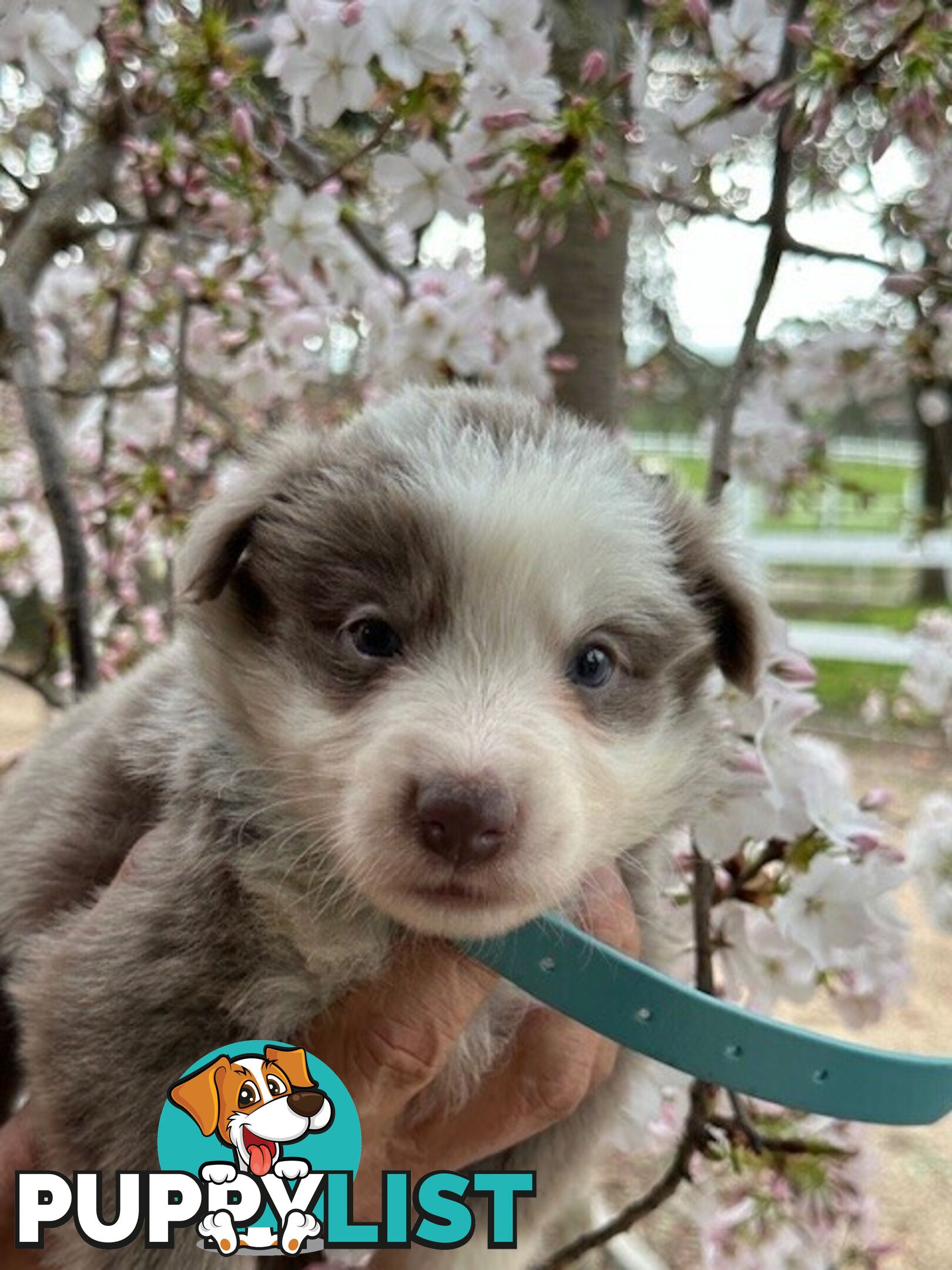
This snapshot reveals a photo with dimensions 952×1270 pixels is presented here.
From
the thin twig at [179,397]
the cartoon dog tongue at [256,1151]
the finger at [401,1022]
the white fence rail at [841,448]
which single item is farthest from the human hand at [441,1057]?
the white fence rail at [841,448]

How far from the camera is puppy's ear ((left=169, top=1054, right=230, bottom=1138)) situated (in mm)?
1365

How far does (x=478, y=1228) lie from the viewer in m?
1.92

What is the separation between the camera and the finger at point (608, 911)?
1607mm

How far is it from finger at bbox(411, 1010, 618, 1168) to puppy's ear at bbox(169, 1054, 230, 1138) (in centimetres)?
44

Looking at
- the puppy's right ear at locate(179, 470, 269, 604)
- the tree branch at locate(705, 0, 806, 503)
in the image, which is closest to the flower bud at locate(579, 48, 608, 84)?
the tree branch at locate(705, 0, 806, 503)

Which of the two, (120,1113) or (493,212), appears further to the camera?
(493,212)

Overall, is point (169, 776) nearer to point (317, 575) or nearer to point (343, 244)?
point (317, 575)

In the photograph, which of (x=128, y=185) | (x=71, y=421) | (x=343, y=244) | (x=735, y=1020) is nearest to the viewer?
(x=735, y=1020)

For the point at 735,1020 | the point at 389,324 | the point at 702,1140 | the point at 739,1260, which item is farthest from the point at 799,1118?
the point at 389,324

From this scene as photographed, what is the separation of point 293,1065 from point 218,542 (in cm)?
69

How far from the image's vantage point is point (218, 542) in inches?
58.1

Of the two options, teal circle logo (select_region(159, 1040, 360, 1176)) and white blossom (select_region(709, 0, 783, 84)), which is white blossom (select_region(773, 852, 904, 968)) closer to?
teal circle logo (select_region(159, 1040, 360, 1176))

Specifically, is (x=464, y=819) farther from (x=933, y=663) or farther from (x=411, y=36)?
(x=933, y=663)

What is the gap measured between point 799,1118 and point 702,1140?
684 millimetres
